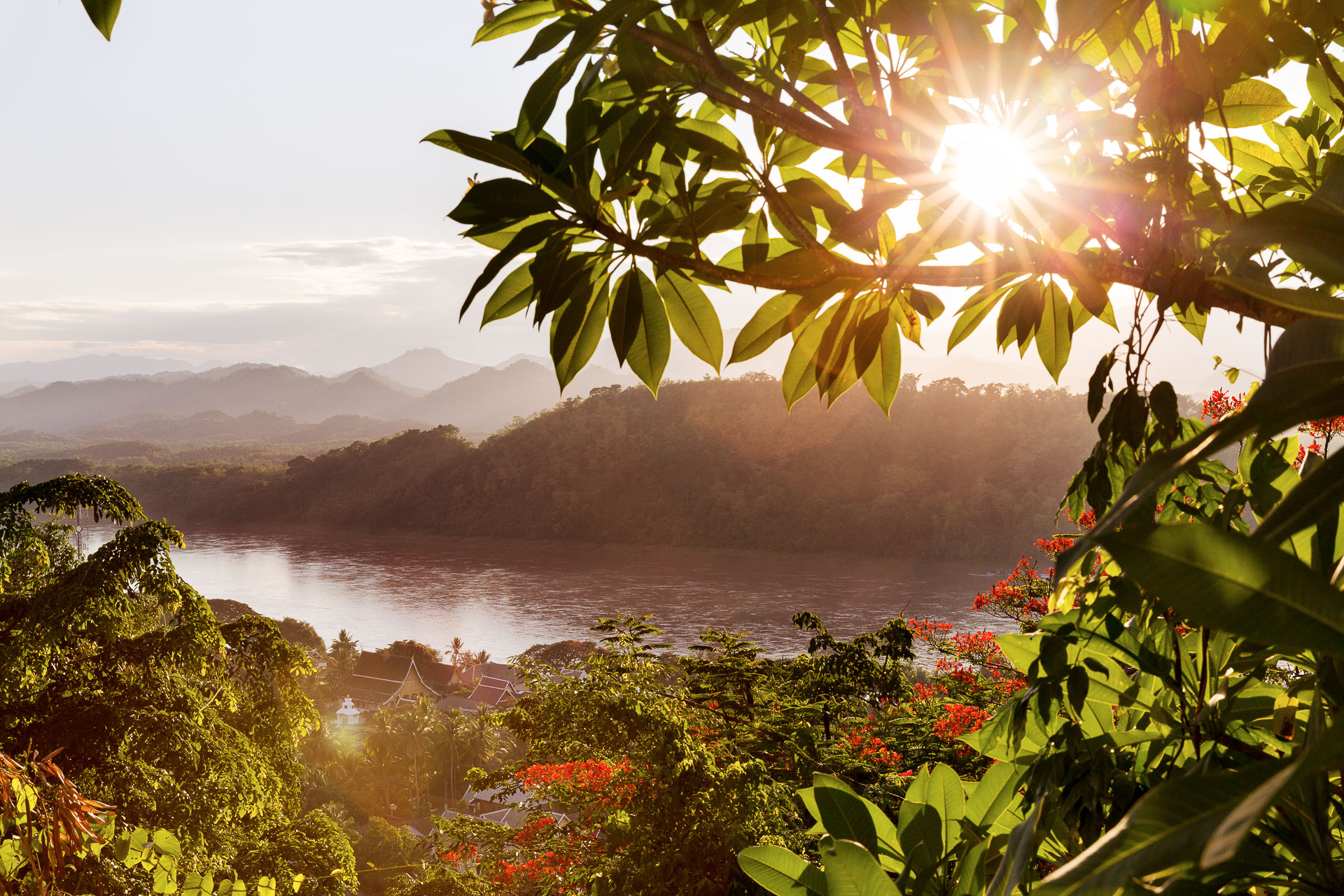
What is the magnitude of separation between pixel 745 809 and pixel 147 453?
7709 cm

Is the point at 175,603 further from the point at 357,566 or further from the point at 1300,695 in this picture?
the point at 357,566

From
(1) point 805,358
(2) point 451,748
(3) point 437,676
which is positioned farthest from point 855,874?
(3) point 437,676

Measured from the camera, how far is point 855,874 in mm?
623

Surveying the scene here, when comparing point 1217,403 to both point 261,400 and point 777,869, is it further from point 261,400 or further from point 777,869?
point 261,400

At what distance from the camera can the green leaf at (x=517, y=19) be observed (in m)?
0.66

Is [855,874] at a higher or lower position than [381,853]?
higher

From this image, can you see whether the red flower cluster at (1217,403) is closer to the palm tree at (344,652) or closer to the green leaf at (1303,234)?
the green leaf at (1303,234)

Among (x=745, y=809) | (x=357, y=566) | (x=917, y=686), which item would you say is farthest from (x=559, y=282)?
(x=357, y=566)

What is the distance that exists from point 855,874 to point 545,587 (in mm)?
32167

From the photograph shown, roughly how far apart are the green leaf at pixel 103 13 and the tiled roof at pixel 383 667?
90.8ft

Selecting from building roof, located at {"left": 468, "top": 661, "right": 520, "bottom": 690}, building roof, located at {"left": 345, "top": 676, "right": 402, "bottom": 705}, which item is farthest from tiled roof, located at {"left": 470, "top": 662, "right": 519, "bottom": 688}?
building roof, located at {"left": 345, "top": 676, "right": 402, "bottom": 705}

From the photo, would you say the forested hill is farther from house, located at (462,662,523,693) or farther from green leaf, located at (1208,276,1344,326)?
green leaf, located at (1208,276,1344,326)

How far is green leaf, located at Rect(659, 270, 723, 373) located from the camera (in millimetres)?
767

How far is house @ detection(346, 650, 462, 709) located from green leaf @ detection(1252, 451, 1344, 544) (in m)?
27.2
